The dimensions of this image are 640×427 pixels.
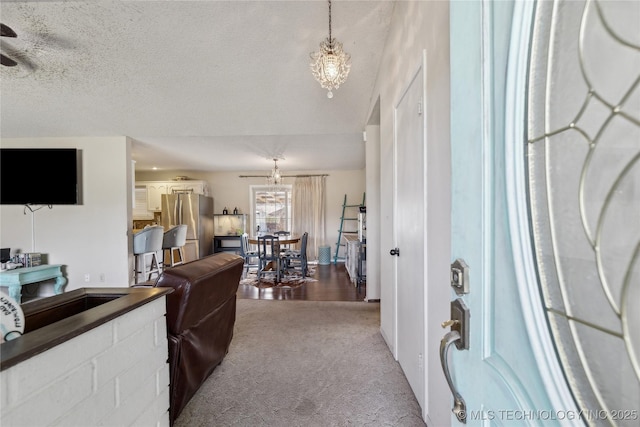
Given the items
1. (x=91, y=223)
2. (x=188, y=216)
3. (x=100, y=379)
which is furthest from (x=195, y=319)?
(x=188, y=216)

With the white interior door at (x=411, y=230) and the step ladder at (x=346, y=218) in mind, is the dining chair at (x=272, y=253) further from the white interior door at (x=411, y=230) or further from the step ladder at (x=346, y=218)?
the white interior door at (x=411, y=230)

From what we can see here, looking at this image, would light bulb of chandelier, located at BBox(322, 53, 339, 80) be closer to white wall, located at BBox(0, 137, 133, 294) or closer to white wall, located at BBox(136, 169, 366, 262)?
white wall, located at BBox(0, 137, 133, 294)

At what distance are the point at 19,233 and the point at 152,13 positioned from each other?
13.9 ft

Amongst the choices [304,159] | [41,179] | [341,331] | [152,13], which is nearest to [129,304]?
[341,331]

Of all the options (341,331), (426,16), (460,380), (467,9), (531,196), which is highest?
(426,16)

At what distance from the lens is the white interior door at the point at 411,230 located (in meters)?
1.54

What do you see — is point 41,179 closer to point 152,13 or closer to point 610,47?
point 152,13

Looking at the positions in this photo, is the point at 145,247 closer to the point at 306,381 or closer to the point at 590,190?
the point at 306,381

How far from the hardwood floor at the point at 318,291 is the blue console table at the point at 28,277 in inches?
102

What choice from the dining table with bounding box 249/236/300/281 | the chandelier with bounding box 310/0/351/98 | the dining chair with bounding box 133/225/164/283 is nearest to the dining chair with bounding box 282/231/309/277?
the dining table with bounding box 249/236/300/281

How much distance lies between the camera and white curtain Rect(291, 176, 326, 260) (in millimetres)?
6930

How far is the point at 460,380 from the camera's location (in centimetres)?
59

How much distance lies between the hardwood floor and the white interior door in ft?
6.09

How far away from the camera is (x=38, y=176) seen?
3.95m
